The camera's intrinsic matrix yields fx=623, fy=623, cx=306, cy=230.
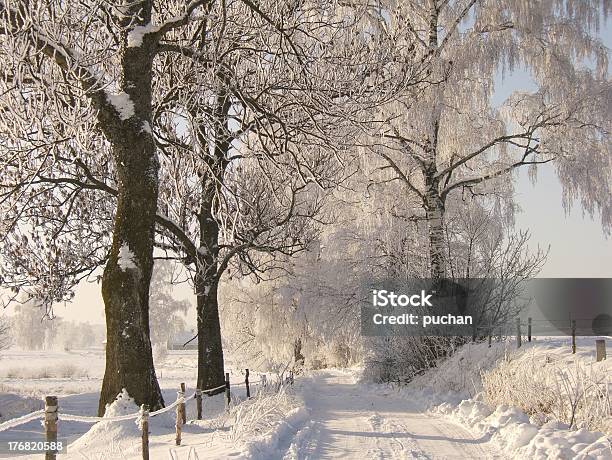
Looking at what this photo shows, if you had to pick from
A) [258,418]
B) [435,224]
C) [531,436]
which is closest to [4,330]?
[435,224]

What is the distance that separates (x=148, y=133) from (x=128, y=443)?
459 cm

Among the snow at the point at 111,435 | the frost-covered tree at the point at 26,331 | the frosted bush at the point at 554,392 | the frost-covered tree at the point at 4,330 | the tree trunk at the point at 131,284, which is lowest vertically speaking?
the frost-covered tree at the point at 26,331

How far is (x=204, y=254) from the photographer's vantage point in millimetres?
15375

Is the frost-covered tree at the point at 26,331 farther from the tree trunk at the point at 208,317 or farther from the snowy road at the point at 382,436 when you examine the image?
the snowy road at the point at 382,436

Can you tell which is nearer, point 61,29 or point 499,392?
point 61,29

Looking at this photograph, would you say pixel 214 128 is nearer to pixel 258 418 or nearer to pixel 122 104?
pixel 122 104

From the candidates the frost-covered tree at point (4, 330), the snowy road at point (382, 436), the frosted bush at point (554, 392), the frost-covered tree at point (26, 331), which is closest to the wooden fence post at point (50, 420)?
the snowy road at point (382, 436)

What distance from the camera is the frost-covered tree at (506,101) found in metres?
15.6

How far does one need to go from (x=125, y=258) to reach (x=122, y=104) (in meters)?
2.36

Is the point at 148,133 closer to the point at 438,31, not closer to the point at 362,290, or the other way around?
the point at 438,31

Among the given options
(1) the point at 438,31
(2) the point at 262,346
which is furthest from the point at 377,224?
(2) the point at 262,346

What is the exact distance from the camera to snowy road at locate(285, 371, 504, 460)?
25.1 feet

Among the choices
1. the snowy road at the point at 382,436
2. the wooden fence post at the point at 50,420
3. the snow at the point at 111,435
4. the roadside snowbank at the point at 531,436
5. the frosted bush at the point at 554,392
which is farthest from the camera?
the snow at the point at 111,435

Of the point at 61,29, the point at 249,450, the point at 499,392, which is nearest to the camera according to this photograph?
the point at 249,450
